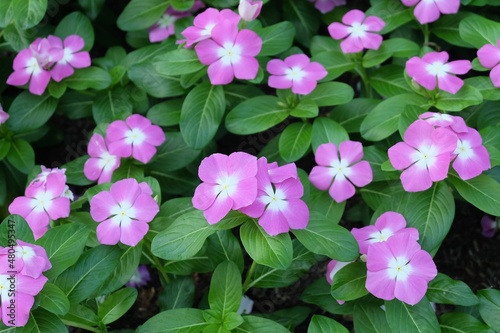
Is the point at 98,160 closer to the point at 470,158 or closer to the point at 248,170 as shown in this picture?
the point at 248,170

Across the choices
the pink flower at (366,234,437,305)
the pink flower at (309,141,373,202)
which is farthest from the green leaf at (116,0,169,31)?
the pink flower at (366,234,437,305)

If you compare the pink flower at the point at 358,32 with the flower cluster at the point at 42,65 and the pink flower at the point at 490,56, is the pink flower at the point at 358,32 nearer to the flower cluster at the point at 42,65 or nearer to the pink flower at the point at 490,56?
the pink flower at the point at 490,56

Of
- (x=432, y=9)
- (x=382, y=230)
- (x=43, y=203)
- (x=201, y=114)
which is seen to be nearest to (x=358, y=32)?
(x=432, y=9)

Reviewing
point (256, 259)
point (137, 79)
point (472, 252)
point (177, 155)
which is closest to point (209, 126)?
point (177, 155)

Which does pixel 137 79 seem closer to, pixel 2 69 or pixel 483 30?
pixel 2 69

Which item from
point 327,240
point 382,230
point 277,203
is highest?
point 277,203

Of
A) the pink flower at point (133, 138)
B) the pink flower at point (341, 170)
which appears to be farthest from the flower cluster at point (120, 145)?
the pink flower at point (341, 170)

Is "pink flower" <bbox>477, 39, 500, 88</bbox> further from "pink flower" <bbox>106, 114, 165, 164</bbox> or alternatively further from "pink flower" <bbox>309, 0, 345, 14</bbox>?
"pink flower" <bbox>106, 114, 165, 164</bbox>

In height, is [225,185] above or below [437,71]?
above
